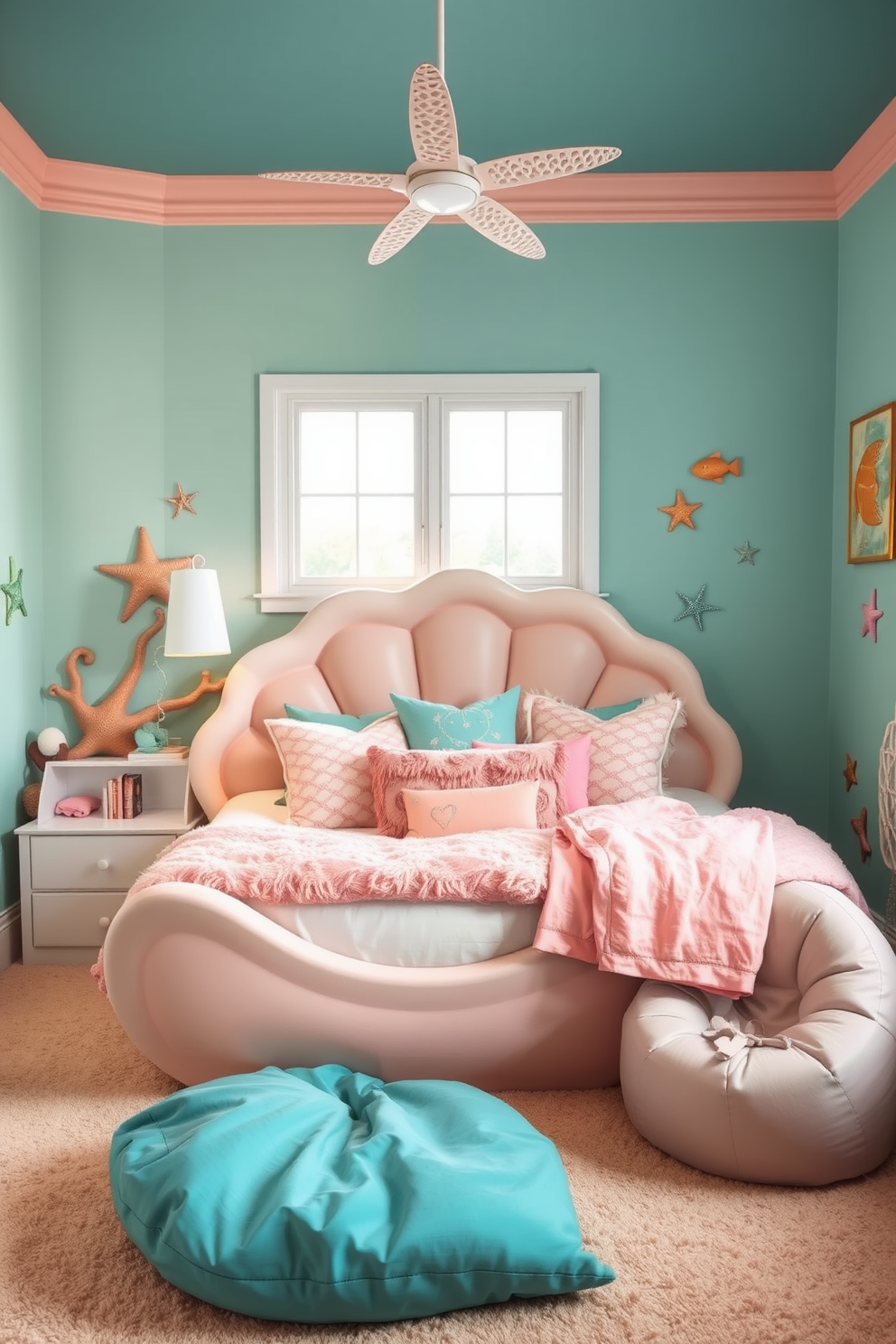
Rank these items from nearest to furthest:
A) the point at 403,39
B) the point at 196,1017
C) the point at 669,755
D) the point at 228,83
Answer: the point at 196,1017, the point at 403,39, the point at 228,83, the point at 669,755

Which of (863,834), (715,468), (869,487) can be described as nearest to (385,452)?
(715,468)

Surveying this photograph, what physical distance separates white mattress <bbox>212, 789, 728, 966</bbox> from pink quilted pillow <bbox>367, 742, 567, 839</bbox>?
1.85 ft

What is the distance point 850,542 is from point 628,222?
1.44 metres

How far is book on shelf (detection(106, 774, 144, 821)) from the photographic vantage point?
11.2 feet

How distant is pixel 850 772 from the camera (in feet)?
11.6

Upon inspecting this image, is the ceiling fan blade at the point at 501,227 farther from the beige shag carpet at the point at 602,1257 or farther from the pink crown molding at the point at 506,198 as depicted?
the beige shag carpet at the point at 602,1257

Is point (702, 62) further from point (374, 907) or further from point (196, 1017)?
point (196, 1017)

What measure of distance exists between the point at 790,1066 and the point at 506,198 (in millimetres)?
3067

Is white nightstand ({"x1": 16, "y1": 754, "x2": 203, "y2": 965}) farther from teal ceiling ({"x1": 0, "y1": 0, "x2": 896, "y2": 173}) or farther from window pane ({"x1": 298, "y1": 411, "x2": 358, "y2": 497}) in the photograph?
teal ceiling ({"x1": 0, "y1": 0, "x2": 896, "y2": 173})

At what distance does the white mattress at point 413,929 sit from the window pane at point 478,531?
5.88 feet

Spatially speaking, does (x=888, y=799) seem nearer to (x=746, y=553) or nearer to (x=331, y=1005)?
(x=746, y=553)

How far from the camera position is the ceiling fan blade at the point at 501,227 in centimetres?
238

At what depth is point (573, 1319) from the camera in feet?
5.24

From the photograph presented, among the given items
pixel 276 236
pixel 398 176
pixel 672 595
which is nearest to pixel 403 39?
pixel 398 176
